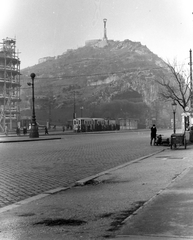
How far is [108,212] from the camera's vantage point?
567 centimetres

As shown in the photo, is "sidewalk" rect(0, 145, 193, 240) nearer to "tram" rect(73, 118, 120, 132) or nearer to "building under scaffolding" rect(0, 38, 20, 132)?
"tram" rect(73, 118, 120, 132)

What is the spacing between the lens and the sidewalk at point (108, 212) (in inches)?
177


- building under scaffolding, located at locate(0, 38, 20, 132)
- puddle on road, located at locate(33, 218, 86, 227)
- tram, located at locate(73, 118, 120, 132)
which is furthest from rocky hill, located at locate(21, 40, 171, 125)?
puddle on road, located at locate(33, 218, 86, 227)

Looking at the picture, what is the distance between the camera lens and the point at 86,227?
4.83 metres

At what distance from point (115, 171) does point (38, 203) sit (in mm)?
4574

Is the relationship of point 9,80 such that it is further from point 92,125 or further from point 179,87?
point 179,87

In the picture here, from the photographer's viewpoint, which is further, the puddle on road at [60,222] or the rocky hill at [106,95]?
the rocky hill at [106,95]

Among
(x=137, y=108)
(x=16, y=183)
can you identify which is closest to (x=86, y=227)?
(x=16, y=183)

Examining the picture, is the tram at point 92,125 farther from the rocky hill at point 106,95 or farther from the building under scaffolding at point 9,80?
the rocky hill at point 106,95

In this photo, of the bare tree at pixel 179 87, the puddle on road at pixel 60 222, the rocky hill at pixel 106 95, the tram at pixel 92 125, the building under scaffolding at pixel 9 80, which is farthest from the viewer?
the rocky hill at pixel 106 95

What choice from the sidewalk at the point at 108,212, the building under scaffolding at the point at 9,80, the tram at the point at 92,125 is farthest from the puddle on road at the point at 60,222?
the building under scaffolding at the point at 9,80

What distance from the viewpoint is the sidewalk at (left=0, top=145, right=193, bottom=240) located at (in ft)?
14.7

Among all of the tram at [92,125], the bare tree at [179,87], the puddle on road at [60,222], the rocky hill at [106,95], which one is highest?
the rocky hill at [106,95]

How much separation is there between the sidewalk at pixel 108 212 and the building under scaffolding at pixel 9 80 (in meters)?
73.5
